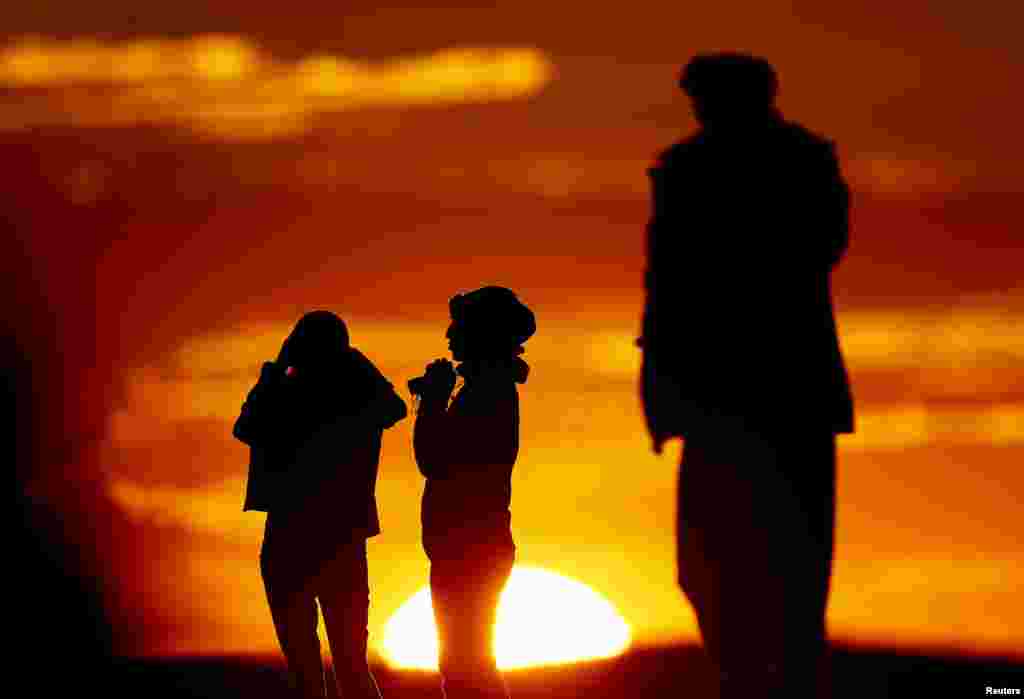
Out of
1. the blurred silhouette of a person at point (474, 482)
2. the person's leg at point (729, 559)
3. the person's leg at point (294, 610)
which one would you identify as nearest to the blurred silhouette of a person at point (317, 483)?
the person's leg at point (294, 610)

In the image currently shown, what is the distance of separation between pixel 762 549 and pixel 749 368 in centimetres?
72

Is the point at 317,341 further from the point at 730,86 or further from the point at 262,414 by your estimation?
the point at 730,86

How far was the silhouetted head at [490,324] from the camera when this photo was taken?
14.9 m

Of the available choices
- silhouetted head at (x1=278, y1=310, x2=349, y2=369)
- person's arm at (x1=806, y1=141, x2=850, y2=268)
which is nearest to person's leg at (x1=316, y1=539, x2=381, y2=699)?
silhouetted head at (x1=278, y1=310, x2=349, y2=369)

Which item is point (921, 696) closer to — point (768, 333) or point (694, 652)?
point (694, 652)

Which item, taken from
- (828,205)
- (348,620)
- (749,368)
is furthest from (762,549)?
(348,620)

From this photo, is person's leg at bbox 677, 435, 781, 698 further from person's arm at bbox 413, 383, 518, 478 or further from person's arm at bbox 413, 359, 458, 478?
person's arm at bbox 413, 359, 458, 478

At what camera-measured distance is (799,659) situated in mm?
10695

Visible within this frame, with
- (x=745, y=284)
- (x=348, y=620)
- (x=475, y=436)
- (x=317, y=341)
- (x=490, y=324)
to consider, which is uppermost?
(x=317, y=341)

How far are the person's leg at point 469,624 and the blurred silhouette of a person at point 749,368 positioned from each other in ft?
14.2

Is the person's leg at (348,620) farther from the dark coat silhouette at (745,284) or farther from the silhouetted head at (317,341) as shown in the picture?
the dark coat silhouette at (745,284)

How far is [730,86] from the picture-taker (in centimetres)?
1075

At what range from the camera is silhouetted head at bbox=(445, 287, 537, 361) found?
48.8 ft

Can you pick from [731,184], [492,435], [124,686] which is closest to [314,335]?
[492,435]
